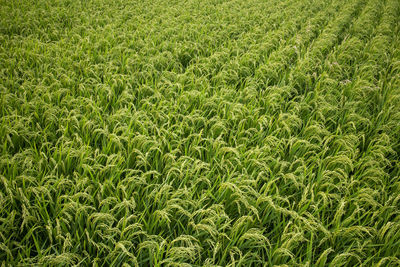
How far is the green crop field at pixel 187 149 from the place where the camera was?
2.23 metres

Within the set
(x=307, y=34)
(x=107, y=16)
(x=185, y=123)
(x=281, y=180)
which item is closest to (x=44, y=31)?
(x=107, y=16)

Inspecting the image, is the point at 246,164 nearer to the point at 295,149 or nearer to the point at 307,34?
the point at 295,149

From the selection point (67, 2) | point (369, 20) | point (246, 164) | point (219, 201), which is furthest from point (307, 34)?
point (67, 2)

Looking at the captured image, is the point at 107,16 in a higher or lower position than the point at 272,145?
higher

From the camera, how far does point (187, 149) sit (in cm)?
342

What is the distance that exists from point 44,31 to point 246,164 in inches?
252

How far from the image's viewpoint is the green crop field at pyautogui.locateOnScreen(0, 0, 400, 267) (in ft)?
7.30

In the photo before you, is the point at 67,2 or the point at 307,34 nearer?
the point at 307,34

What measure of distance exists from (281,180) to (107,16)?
7.50 metres

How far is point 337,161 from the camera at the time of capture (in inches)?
122

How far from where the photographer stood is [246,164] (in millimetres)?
3170

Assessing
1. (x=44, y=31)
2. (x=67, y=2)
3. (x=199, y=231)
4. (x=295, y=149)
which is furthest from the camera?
(x=67, y=2)

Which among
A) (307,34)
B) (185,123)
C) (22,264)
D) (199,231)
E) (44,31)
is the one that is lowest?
(199,231)

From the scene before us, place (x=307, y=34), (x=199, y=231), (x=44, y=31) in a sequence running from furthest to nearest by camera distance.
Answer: (x=307, y=34) → (x=44, y=31) → (x=199, y=231)
